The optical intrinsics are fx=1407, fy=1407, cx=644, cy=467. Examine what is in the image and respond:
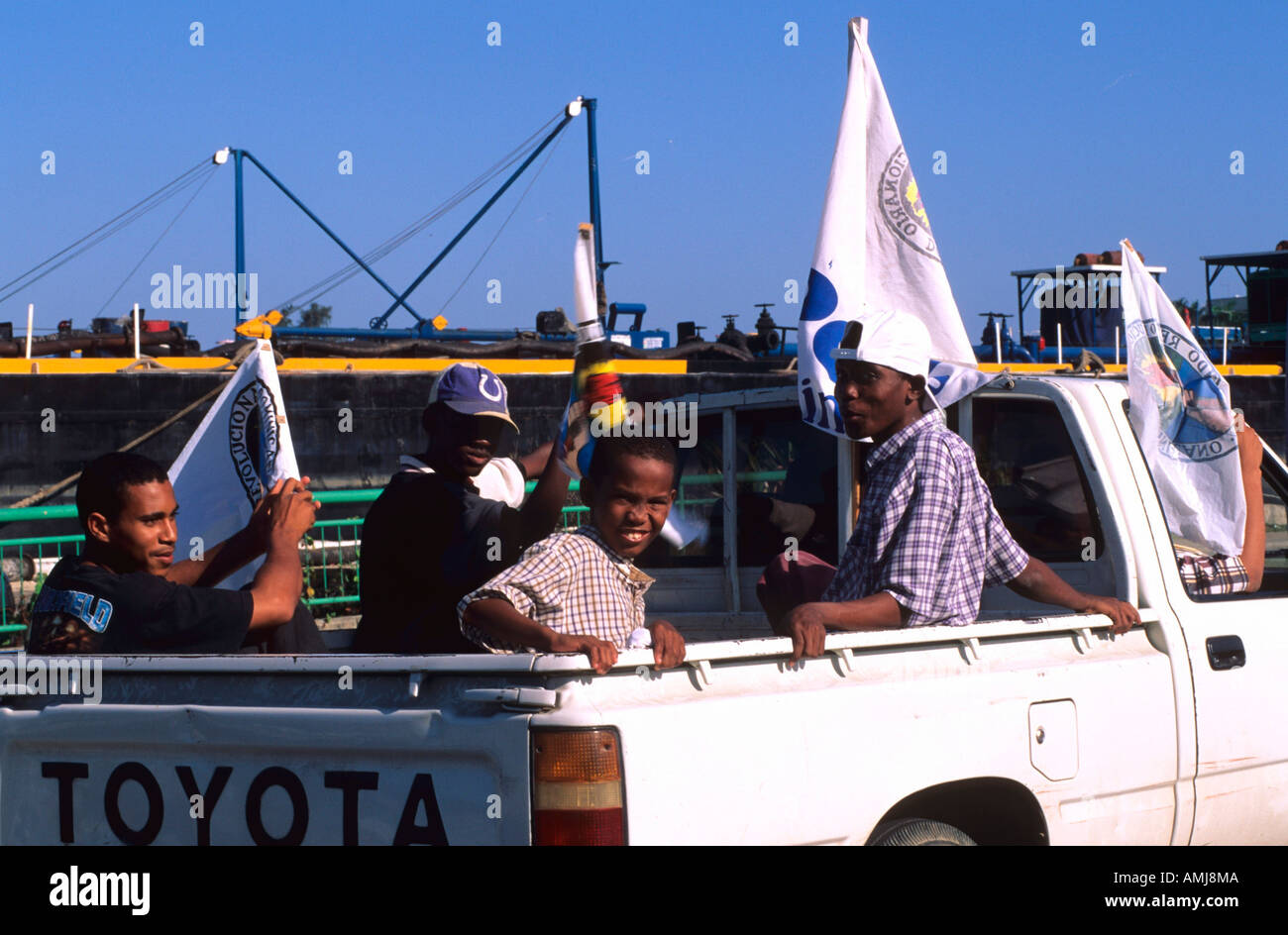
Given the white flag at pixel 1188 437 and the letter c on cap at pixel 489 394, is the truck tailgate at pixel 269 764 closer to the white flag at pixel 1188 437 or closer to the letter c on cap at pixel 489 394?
the letter c on cap at pixel 489 394

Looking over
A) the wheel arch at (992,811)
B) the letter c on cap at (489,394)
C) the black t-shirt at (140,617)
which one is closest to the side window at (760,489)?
the letter c on cap at (489,394)

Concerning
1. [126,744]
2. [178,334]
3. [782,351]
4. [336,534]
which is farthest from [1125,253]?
[782,351]

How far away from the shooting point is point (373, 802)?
280cm

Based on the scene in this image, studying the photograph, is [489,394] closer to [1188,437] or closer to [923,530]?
[923,530]

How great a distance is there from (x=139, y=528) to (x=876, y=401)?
6.34ft

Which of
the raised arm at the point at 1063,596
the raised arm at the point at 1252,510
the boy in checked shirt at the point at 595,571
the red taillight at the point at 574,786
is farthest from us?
the raised arm at the point at 1252,510

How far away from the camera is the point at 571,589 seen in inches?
127

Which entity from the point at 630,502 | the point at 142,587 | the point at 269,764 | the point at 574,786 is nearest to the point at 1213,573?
the point at 630,502

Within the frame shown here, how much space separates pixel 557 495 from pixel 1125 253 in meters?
1.91

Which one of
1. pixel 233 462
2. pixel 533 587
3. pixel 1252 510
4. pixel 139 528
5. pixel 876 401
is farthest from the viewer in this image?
pixel 233 462

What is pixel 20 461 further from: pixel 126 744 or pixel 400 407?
pixel 126 744

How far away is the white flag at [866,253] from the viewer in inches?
180

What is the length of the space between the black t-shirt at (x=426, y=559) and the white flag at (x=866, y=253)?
1216 mm

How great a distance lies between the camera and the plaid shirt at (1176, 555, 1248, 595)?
13.7 ft
